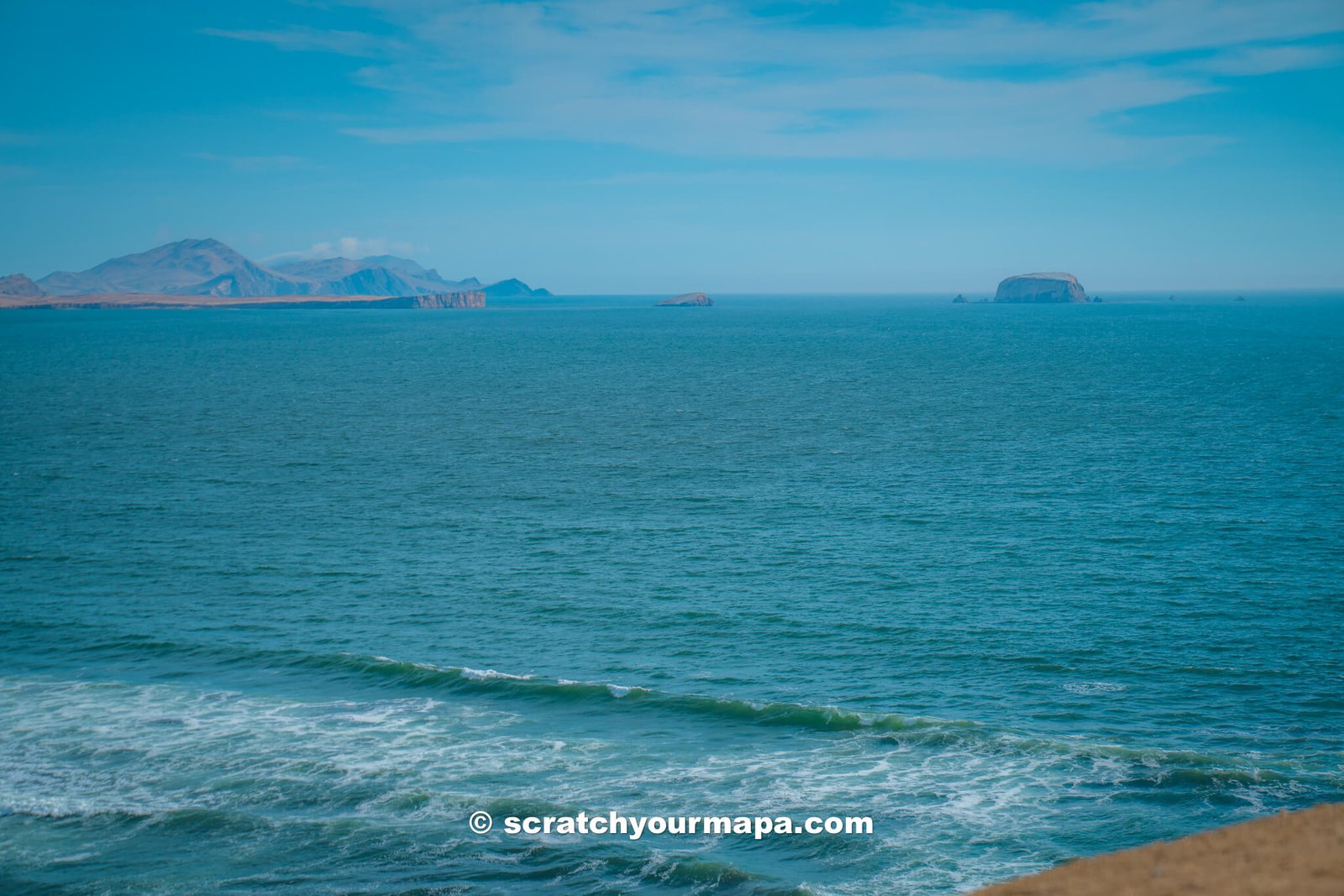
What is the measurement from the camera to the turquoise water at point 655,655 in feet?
105

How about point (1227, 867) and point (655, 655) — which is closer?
point (1227, 867)

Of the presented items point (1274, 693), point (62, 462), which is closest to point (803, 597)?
point (1274, 693)

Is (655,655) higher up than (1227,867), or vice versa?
(1227,867)

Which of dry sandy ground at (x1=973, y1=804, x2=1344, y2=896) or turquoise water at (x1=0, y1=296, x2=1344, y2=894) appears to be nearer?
dry sandy ground at (x1=973, y1=804, x2=1344, y2=896)

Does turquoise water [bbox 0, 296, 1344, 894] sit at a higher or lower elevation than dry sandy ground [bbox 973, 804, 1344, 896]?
lower

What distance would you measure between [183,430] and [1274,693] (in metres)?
94.4

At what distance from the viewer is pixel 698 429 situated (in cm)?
10112

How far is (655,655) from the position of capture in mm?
45625

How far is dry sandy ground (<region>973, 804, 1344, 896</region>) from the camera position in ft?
68.7

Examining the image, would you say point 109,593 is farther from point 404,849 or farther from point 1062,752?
point 1062,752

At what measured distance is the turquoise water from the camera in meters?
32.2

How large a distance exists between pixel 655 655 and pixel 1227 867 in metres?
26.7

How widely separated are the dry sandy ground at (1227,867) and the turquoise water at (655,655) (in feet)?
22.6

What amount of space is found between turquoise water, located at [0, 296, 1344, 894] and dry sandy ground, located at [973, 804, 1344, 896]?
6878 mm
